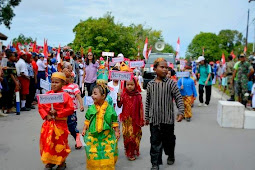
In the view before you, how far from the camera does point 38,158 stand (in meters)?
5.38

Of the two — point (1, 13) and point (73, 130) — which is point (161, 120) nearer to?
point (73, 130)

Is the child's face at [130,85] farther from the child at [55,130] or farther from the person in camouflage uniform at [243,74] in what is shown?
the person in camouflage uniform at [243,74]

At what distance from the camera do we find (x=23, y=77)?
33.2 feet

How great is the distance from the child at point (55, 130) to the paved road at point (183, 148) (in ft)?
1.46

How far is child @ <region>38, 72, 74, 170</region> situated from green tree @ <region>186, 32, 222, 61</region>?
8245 cm

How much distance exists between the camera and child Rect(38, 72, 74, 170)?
446 centimetres

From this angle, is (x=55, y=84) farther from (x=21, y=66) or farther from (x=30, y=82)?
(x=30, y=82)

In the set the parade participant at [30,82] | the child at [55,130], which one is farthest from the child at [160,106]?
the parade participant at [30,82]

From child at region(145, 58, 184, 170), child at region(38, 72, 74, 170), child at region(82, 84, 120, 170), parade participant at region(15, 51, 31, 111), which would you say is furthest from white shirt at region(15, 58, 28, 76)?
child at region(145, 58, 184, 170)

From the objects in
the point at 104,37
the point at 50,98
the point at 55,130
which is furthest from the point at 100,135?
the point at 104,37

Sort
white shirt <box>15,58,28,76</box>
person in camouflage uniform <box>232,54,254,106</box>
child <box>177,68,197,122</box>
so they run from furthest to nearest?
person in camouflage uniform <box>232,54,254,106</box> < white shirt <box>15,58,28,76</box> < child <box>177,68,197,122</box>

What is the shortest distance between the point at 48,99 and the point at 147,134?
3501 mm

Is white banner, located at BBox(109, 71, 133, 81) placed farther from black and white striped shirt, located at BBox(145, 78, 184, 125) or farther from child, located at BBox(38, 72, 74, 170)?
child, located at BBox(38, 72, 74, 170)

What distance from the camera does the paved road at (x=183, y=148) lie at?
198 inches
